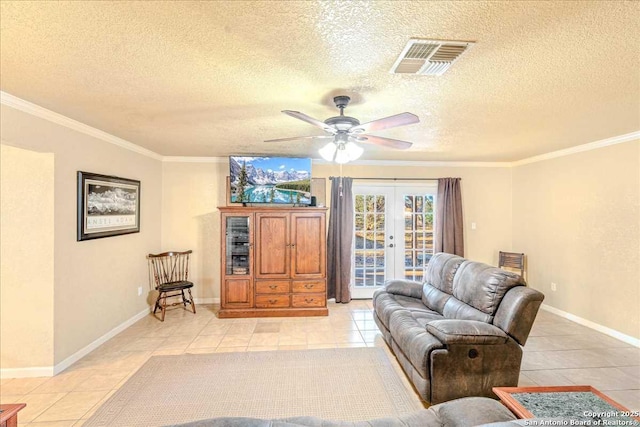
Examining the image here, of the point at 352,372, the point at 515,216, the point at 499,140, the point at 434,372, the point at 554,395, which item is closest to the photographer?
the point at 554,395

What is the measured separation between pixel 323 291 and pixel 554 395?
316cm

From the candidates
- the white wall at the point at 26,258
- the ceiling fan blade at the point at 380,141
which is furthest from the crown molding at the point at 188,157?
the ceiling fan blade at the point at 380,141

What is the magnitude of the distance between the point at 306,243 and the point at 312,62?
3.10m

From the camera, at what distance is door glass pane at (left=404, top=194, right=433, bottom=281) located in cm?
551

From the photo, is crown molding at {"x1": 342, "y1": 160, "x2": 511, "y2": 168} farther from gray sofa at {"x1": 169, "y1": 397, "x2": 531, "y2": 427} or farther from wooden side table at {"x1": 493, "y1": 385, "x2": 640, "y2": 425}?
gray sofa at {"x1": 169, "y1": 397, "x2": 531, "y2": 427}

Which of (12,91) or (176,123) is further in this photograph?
(176,123)

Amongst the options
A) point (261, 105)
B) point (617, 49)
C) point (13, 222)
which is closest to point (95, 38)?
point (261, 105)

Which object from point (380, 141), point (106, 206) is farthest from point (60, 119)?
point (380, 141)

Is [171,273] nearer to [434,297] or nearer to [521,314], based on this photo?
[434,297]

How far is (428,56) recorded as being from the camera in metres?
1.77

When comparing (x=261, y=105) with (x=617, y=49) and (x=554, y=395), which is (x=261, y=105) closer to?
(x=617, y=49)

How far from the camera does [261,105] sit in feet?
8.54

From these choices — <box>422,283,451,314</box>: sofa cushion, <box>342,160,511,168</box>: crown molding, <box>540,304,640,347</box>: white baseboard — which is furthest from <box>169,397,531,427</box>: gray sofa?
<box>342,160,511,168</box>: crown molding

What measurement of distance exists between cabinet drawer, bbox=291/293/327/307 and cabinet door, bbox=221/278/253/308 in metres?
0.65
